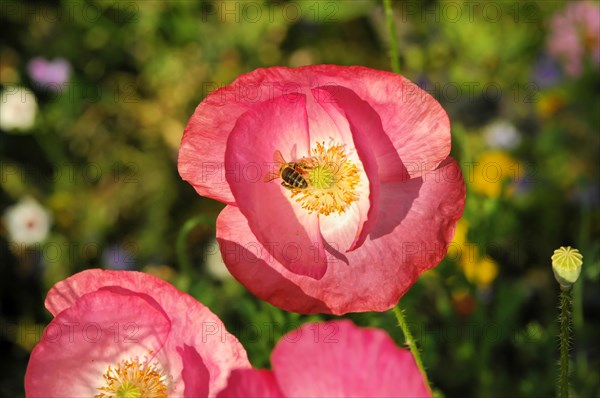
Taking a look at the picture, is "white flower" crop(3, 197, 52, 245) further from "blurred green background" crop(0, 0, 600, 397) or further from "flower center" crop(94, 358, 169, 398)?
"flower center" crop(94, 358, 169, 398)

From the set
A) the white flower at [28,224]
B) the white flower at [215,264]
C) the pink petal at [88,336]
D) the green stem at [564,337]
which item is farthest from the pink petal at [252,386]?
the white flower at [28,224]

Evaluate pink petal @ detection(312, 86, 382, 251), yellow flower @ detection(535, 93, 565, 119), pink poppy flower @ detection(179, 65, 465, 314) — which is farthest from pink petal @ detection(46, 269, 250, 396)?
yellow flower @ detection(535, 93, 565, 119)

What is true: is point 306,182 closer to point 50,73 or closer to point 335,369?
point 335,369

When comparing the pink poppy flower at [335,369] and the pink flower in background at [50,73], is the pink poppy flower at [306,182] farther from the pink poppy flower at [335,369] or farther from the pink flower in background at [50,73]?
the pink flower in background at [50,73]

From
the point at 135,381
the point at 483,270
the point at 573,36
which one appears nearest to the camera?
the point at 135,381

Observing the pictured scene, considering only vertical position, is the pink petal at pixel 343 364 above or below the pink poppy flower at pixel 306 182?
below

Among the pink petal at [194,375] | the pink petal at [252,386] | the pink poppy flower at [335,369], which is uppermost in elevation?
the pink poppy flower at [335,369]

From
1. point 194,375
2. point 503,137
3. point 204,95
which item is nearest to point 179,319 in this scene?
point 194,375

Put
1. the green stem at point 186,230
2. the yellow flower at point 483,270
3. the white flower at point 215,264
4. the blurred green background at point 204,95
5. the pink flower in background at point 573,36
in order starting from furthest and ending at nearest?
the pink flower in background at point 573,36 → the white flower at point 215,264 → the blurred green background at point 204,95 → the yellow flower at point 483,270 → the green stem at point 186,230
